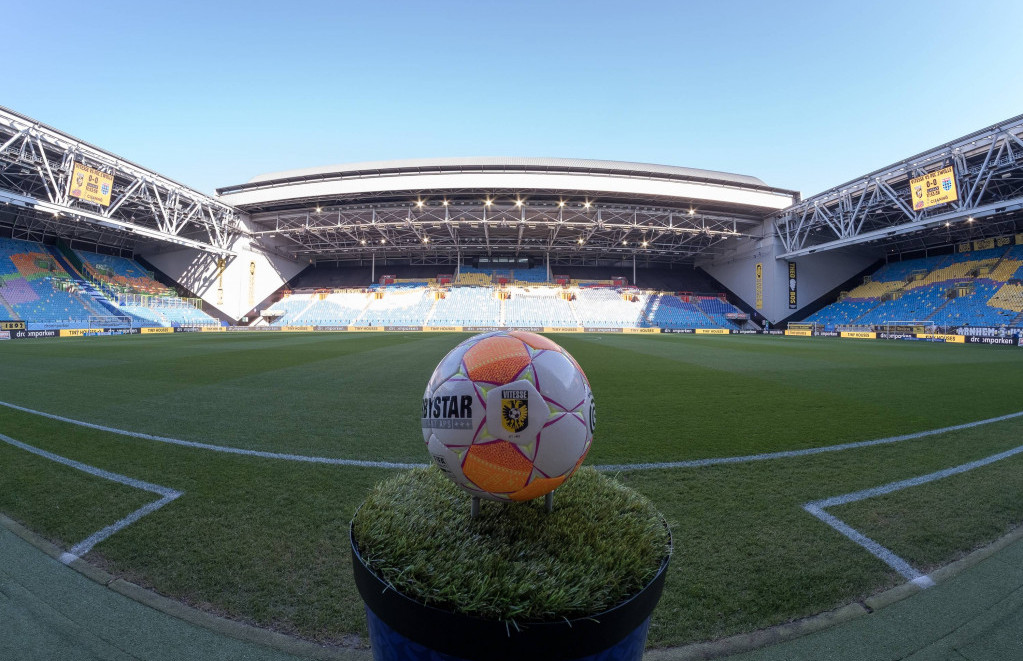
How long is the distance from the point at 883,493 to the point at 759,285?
122 feet

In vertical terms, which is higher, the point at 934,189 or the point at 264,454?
the point at 934,189

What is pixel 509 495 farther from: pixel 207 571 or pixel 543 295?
pixel 543 295

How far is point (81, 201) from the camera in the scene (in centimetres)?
2305

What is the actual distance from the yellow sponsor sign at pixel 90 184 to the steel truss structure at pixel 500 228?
11.6m

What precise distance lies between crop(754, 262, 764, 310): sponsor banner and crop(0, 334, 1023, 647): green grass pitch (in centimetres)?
3012

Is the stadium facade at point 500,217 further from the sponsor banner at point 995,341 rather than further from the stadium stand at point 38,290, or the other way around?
the sponsor banner at point 995,341

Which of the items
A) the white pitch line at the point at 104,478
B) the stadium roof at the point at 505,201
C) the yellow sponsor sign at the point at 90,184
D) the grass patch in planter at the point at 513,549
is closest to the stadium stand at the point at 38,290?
the yellow sponsor sign at the point at 90,184

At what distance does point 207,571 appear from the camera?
2.09 m

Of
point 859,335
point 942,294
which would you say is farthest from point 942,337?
point 942,294

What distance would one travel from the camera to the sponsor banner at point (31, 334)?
2173cm

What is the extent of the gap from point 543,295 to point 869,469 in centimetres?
3733

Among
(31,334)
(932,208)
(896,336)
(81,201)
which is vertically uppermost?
(81,201)

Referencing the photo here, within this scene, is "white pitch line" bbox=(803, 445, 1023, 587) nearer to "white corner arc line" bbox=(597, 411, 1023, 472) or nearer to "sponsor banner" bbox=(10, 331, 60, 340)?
"white corner arc line" bbox=(597, 411, 1023, 472)

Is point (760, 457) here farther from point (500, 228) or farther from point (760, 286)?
point (760, 286)
